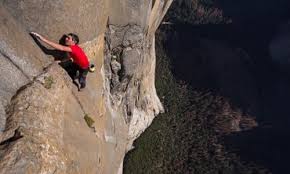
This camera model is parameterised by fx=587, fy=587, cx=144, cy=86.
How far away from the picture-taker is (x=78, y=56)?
19688mm

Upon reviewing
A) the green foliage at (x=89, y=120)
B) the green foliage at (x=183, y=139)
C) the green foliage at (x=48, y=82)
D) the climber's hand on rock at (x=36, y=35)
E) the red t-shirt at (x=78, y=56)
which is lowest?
the green foliage at (x=183, y=139)

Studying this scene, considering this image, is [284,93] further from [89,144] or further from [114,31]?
[89,144]

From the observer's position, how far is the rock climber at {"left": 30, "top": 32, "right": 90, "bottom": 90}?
62.8 ft

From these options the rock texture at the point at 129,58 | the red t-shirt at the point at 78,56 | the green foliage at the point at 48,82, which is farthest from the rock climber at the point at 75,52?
the rock texture at the point at 129,58

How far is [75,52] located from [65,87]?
129 cm

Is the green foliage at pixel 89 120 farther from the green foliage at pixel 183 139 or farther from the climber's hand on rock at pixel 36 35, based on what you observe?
the green foliage at pixel 183 139

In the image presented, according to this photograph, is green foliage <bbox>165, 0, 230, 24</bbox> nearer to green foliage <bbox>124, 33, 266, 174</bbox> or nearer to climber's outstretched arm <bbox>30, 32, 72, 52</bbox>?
green foliage <bbox>124, 33, 266, 174</bbox>

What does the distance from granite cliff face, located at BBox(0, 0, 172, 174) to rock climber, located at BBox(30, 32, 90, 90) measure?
17.9 inches

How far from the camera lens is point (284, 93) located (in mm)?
58906

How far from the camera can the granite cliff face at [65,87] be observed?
16.9 m

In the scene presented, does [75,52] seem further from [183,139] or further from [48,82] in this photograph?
[183,139]

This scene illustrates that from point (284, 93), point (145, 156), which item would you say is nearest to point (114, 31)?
point (145, 156)

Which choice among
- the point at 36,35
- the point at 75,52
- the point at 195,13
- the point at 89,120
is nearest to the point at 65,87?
the point at 75,52

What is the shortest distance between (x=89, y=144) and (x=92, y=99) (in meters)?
2.04
